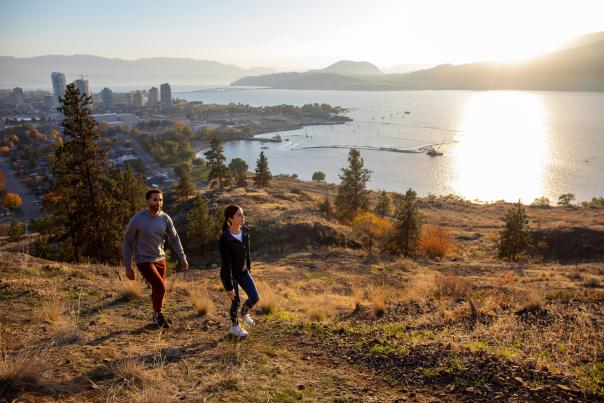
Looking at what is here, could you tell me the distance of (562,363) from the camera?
545 centimetres

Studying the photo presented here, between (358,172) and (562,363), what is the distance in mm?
37554

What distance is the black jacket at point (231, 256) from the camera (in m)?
6.10

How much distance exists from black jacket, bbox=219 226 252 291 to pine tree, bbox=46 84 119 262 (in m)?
17.1

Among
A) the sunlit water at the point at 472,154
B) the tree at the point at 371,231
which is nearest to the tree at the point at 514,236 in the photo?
the tree at the point at 371,231

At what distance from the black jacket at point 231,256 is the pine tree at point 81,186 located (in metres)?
17.1

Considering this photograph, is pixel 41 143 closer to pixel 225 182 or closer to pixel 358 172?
pixel 225 182

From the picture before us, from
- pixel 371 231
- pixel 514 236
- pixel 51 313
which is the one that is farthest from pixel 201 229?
pixel 514 236

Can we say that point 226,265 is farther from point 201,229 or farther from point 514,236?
point 514,236

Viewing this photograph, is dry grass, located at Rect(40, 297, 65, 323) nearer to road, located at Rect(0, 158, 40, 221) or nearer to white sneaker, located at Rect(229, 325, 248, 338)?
white sneaker, located at Rect(229, 325, 248, 338)

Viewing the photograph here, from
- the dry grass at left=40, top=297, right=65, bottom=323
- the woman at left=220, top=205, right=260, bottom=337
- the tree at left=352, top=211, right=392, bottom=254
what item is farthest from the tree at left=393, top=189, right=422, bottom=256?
the dry grass at left=40, top=297, right=65, bottom=323

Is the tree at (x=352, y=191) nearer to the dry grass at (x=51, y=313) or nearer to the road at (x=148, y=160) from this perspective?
the dry grass at (x=51, y=313)

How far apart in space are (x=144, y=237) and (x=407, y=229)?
22458mm

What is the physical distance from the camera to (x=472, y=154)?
120m

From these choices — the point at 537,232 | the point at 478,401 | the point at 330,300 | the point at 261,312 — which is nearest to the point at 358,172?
the point at 537,232
